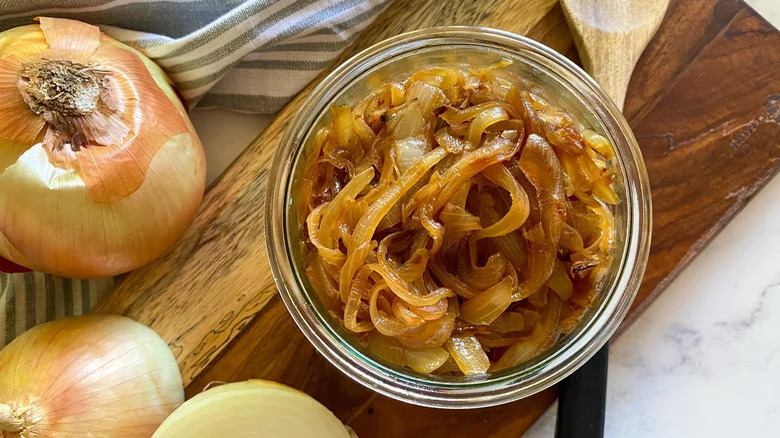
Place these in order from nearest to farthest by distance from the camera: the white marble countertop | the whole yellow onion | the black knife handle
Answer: the whole yellow onion, the black knife handle, the white marble countertop

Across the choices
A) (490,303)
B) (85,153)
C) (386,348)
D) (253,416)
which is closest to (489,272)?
(490,303)

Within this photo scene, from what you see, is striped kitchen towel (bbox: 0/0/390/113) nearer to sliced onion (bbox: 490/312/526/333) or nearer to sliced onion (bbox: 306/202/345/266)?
sliced onion (bbox: 306/202/345/266)

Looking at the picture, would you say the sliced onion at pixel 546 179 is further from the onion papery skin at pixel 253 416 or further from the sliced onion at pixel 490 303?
the onion papery skin at pixel 253 416

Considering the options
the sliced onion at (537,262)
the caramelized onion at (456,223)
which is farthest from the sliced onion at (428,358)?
the sliced onion at (537,262)

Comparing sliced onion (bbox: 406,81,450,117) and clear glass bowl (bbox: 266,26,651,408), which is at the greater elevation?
sliced onion (bbox: 406,81,450,117)

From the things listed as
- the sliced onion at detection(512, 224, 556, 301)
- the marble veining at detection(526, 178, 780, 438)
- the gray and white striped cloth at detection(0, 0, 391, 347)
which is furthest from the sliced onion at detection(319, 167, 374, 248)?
the marble veining at detection(526, 178, 780, 438)

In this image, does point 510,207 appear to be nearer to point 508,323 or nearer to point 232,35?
point 508,323

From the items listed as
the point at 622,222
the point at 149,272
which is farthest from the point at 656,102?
the point at 149,272
